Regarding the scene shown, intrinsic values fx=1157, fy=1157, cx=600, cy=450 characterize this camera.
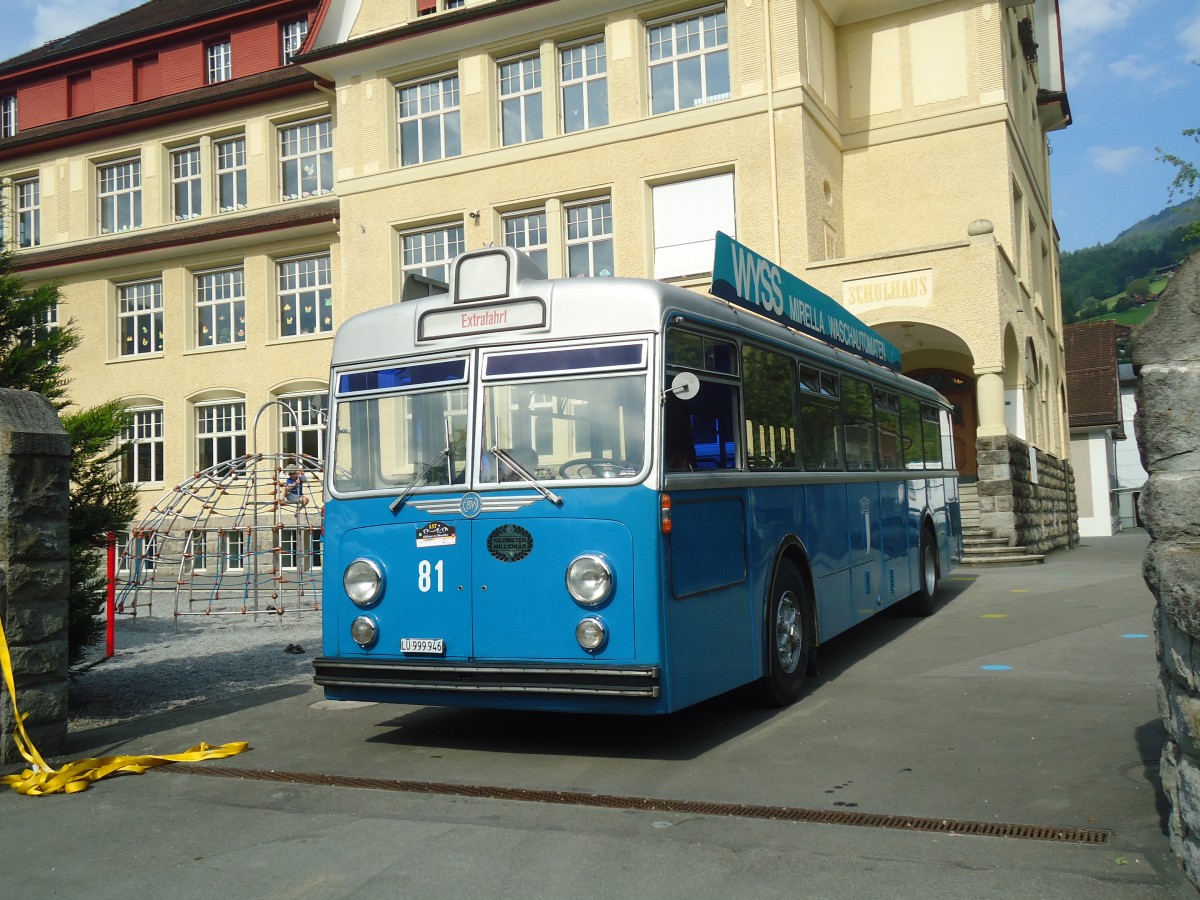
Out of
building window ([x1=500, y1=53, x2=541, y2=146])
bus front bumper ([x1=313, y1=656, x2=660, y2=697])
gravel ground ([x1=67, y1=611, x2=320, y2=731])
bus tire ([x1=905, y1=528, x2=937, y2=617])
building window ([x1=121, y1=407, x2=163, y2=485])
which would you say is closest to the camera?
bus front bumper ([x1=313, y1=656, x2=660, y2=697])

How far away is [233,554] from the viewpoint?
80.7 feet

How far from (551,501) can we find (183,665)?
701 cm

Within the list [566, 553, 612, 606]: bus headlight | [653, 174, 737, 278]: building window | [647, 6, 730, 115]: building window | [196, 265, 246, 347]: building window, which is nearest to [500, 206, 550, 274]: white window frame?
[653, 174, 737, 278]: building window

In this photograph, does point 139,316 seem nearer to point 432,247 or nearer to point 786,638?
point 432,247

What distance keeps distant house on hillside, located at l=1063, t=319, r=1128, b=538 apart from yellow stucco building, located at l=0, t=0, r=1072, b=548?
32.8ft

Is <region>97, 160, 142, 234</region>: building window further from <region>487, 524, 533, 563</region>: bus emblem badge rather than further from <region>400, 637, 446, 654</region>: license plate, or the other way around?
<region>487, 524, 533, 563</region>: bus emblem badge

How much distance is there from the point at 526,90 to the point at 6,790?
2143 cm

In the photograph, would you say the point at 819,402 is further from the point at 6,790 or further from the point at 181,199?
the point at 181,199

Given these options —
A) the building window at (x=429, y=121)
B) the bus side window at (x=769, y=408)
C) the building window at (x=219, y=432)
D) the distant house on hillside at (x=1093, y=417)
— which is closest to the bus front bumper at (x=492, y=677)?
the bus side window at (x=769, y=408)

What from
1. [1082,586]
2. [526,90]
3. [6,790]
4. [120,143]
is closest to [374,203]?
[526,90]

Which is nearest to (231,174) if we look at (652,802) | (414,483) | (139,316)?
(139,316)

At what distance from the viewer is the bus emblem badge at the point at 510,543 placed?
6.84m

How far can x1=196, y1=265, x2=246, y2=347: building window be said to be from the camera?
30.4 meters

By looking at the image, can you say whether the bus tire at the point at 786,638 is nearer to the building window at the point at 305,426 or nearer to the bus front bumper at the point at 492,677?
the bus front bumper at the point at 492,677
